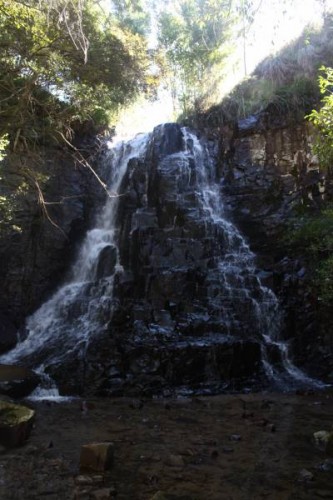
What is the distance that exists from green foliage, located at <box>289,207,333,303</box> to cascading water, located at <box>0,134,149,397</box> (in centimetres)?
594

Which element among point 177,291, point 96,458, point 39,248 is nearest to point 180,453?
point 96,458

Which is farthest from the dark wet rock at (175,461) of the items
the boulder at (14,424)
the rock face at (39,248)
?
the rock face at (39,248)

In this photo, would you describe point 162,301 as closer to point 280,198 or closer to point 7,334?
point 7,334

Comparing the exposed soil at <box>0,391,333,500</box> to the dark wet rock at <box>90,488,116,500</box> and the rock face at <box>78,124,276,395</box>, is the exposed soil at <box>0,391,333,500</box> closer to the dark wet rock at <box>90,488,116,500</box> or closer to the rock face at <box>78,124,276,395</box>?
the dark wet rock at <box>90,488,116,500</box>

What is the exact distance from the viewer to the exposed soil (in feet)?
14.2

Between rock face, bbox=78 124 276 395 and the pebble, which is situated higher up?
rock face, bbox=78 124 276 395

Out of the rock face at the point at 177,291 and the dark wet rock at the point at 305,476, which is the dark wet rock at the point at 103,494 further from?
the rock face at the point at 177,291

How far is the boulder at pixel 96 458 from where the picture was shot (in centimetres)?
475

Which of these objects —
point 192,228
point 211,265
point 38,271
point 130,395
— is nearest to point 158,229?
Answer: point 192,228

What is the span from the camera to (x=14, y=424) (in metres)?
5.55

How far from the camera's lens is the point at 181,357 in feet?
34.1

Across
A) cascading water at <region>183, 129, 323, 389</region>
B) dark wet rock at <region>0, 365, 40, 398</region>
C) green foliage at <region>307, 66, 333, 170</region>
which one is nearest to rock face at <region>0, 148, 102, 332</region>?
dark wet rock at <region>0, 365, 40, 398</region>

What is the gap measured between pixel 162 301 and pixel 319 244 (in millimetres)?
4757

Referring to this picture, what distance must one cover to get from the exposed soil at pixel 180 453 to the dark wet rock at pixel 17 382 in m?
1.14
